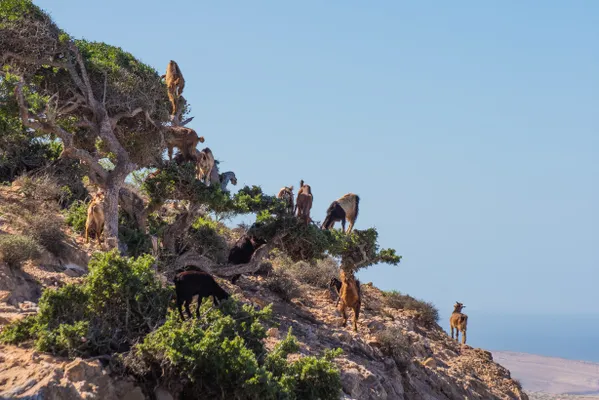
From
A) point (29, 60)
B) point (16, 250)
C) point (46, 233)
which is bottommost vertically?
point (16, 250)

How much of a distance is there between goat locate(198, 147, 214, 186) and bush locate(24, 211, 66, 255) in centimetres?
445

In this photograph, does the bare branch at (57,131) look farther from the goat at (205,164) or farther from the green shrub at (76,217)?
the goat at (205,164)

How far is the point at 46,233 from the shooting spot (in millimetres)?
15445

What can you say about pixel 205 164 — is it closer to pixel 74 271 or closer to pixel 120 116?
pixel 120 116

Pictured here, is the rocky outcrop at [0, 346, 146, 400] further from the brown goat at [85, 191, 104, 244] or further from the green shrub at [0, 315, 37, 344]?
the brown goat at [85, 191, 104, 244]

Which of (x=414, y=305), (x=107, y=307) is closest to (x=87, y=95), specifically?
(x=107, y=307)

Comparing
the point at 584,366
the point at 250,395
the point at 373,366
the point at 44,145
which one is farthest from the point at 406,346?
the point at 584,366

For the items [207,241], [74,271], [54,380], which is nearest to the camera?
[54,380]

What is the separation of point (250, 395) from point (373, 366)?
7.05m

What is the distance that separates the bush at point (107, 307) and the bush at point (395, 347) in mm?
7502

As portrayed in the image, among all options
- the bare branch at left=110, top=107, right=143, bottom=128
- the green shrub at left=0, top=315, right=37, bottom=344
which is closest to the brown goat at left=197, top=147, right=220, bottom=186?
the bare branch at left=110, top=107, right=143, bottom=128

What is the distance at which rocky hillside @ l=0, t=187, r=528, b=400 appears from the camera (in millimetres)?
9680

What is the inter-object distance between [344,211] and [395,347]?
19.4 ft

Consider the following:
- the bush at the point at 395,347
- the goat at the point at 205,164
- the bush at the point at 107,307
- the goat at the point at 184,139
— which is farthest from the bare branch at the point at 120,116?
the bush at the point at 395,347
